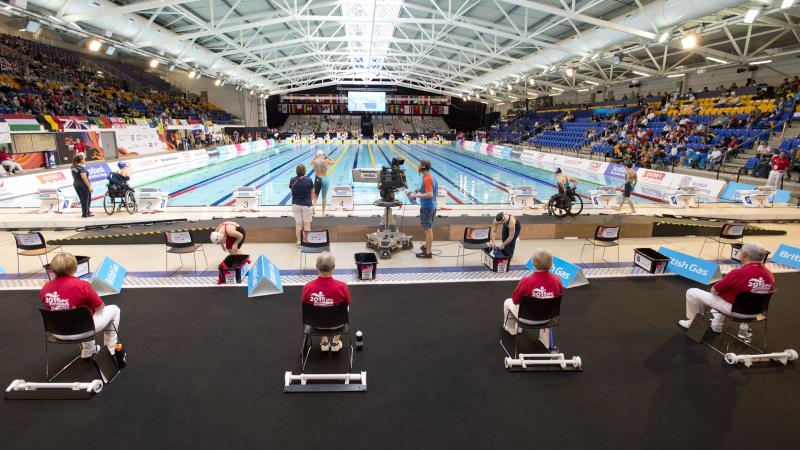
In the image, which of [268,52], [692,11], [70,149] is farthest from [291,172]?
[692,11]

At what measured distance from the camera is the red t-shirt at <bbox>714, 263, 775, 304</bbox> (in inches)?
149

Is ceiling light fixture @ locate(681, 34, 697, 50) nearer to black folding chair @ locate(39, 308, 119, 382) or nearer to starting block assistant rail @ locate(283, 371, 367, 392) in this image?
starting block assistant rail @ locate(283, 371, 367, 392)

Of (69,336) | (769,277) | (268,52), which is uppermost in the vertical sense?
(268,52)

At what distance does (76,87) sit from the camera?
76.0ft

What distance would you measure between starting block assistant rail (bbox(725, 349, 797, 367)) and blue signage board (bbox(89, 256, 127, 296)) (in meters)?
6.59

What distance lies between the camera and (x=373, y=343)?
4.16 meters

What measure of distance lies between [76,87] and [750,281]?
29.4 m

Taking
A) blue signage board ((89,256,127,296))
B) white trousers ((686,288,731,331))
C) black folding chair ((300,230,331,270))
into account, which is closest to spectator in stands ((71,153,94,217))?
blue signage board ((89,256,127,296))

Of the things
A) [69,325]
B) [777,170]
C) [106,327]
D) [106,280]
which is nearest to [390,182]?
[106,280]

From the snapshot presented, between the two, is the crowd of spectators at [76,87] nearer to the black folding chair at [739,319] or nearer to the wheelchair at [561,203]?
the wheelchair at [561,203]

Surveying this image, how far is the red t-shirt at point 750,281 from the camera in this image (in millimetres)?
3781

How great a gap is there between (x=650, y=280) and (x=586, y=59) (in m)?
14.9

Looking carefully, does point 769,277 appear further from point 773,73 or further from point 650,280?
point 773,73

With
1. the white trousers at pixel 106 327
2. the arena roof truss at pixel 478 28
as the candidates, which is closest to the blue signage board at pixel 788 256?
the arena roof truss at pixel 478 28
